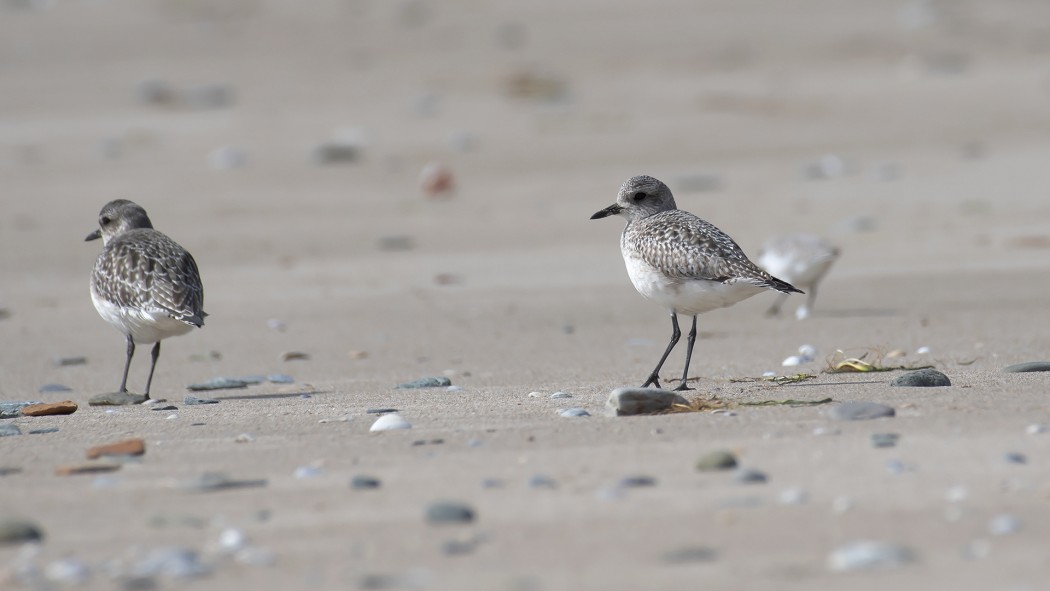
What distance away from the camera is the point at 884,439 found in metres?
4.95

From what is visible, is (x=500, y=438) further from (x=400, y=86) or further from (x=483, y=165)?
(x=400, y=86)

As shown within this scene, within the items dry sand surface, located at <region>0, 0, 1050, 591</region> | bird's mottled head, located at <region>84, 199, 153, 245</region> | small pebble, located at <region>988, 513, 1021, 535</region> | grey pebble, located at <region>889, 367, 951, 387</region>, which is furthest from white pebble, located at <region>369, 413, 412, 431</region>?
bird's mottled head, located at <region>84, 199, 153, 245</region>

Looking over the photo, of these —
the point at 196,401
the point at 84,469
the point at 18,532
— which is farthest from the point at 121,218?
the point at 18,532

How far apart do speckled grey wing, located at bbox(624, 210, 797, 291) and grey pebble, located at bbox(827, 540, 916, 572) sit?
2466 millimetres

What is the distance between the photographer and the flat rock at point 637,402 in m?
5.67

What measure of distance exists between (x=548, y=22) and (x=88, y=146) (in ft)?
23.1

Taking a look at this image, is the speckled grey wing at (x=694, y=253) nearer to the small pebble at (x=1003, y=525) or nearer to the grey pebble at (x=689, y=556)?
the small pebble at (x=1003, y=525)

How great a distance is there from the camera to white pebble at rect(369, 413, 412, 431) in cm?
563

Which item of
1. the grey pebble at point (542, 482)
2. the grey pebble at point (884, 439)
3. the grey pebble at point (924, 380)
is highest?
the grey pebble at point (924, 380)

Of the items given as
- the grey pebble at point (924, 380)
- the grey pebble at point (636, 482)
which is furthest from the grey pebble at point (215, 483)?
the grey pebble at point (924, 380)

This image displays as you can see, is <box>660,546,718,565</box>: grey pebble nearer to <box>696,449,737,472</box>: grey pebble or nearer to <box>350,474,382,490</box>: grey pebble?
<box>696,449,737,472</box>: grey pebble

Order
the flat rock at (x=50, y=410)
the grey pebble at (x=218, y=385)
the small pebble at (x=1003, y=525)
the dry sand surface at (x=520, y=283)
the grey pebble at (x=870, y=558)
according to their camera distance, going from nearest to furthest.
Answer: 1. the grey pebble at (x=870, y=558)
2. the small pebble at (x=1003, y=525)
3. the dry sand surface at (x=520, y=283)
4. the flat rock at (x=50, y=410)
5. the grey pebble at (x=218, y=385)

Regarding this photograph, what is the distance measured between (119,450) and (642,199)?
3.26 m

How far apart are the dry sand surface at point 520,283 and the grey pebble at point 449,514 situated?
0.11 meters
